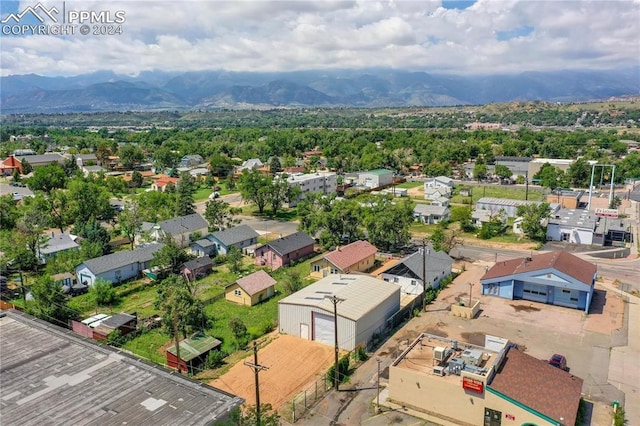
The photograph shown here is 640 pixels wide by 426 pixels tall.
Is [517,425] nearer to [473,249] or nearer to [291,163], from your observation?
[473,249]

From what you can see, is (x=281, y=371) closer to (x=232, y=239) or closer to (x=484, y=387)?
(x=484, y=387)

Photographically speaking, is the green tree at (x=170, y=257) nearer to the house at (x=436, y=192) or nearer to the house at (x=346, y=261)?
the house at (x=346, y=261)

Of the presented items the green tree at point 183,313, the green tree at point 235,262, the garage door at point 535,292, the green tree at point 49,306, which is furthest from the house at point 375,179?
the green tree at point 49,306

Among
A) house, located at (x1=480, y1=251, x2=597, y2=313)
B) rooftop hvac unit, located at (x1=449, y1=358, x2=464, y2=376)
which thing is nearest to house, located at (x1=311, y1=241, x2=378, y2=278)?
house, located at (x1=480, y1=251, x2=597, y2=313)

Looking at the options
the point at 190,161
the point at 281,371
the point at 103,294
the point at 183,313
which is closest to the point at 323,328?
the point at 281,371

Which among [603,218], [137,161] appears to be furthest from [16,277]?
[137,161]

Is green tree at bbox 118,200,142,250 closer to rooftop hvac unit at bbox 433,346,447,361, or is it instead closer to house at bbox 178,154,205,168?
rooftop hvac unit at bbox 433,346,447,361
